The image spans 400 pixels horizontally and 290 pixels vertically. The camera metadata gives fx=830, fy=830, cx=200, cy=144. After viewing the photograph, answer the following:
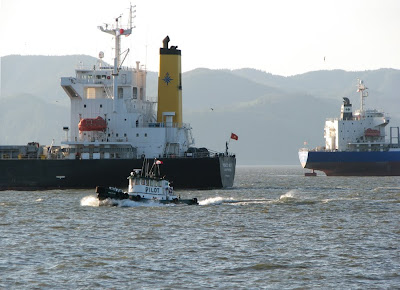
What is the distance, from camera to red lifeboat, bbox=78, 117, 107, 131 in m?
75.1

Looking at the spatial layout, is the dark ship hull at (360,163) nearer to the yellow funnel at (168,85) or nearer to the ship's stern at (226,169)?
the ship's stern at (226,169)

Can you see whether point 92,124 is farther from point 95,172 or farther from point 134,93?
point 134,93

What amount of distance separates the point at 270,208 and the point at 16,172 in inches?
1151

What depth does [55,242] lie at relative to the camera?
3741 cm

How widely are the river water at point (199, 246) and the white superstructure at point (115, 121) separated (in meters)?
18.3

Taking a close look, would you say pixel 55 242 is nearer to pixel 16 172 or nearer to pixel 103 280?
pixel 103 280

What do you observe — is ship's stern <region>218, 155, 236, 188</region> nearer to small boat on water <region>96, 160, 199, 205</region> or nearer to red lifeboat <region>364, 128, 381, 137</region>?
small boat on water <region>96, 160, 199, 205</region>

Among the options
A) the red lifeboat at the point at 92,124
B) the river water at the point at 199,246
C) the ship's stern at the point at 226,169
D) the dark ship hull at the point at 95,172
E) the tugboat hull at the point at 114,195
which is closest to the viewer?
the river water at the point at 199,246

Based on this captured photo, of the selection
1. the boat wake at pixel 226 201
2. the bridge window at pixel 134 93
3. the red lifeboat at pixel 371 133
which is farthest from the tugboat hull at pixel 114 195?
the red lifeboat at pixel 371 133

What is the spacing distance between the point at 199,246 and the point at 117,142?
131ft

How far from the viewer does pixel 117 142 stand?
246 ft

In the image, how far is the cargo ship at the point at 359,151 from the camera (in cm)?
12444

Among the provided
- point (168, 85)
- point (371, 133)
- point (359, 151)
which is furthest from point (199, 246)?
point (371, 133)

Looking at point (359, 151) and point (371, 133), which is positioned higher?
point (371, 133)
